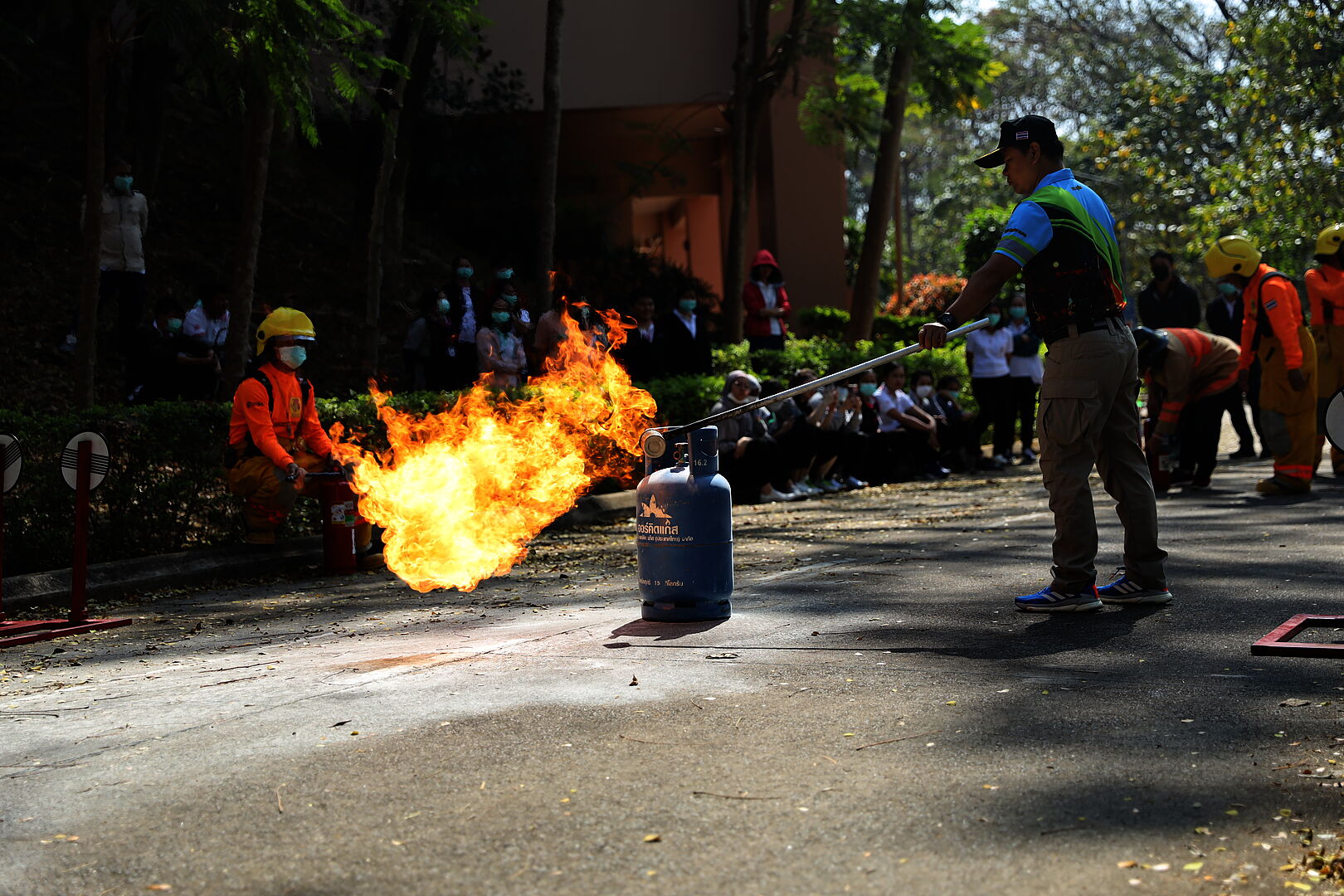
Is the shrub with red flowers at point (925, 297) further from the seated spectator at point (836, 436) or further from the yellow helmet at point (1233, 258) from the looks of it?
the yellow helmet at point (1233, 258)

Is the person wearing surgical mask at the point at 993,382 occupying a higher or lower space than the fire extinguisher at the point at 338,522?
higher

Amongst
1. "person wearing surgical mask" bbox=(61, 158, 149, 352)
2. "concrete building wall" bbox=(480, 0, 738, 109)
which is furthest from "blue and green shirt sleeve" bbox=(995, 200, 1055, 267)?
"concrete building wall" bbox=(480, 0, 738, 109)

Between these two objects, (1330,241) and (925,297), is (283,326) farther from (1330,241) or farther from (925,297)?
(925,297)

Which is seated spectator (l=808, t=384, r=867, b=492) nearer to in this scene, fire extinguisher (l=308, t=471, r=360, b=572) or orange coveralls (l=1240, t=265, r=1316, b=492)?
orange coveralls (l=1240, t=265, r=1316, b=492)

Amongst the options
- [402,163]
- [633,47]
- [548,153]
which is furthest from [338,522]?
[633,47]

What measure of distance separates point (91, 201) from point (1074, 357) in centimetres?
846

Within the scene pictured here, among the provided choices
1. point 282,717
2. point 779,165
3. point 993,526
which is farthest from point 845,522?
point 779,165

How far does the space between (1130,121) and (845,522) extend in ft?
124

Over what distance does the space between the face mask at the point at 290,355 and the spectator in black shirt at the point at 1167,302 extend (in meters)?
9.18

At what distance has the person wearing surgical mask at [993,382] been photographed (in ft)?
57.8

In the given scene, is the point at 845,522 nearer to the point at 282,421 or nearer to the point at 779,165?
the point at 282,421

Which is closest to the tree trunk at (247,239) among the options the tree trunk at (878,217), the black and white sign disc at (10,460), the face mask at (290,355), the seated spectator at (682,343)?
the face mask at (290,355)

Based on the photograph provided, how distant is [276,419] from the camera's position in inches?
402

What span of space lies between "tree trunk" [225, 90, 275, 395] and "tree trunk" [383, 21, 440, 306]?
7652mm
